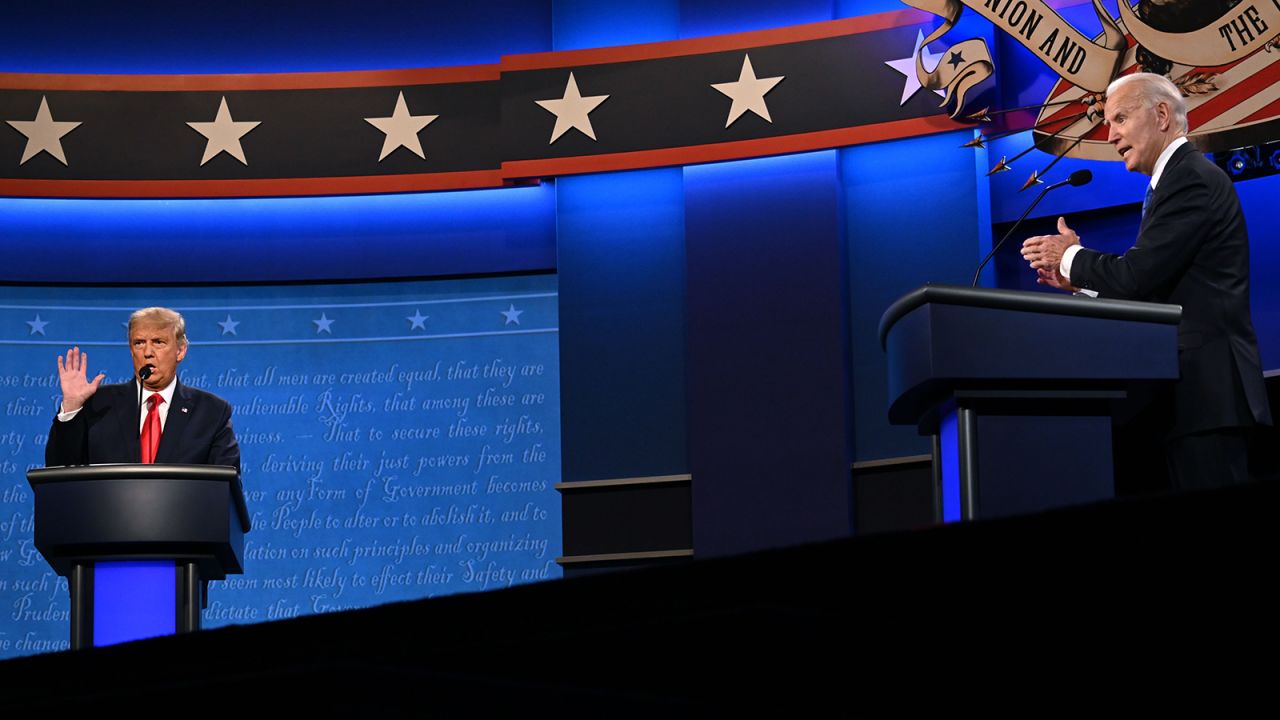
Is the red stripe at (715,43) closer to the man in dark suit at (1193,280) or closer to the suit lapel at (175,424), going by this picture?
→ the suit lapel at (175,424)

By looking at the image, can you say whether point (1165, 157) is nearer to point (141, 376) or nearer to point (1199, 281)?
point (1199, 281)

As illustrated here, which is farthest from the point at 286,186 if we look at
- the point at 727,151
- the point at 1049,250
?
the point at 1049,250

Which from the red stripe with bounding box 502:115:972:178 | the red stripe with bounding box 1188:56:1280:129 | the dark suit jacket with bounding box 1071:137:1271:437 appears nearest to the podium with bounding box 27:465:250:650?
the dark suit jacket with bounding box 1071:137:1271:437

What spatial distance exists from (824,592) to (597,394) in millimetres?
4821

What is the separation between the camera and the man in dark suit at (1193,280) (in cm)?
268

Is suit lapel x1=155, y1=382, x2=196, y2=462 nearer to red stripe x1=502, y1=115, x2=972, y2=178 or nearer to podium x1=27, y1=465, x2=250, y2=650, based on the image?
podium x1=27, y1=465, x2=250, y2=650

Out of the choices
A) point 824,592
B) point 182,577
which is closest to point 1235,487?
point 824,592

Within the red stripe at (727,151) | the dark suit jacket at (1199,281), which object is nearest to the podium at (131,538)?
the dark suit jacket at (1199,281)

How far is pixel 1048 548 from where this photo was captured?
3.11ft

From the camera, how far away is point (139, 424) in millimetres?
4168

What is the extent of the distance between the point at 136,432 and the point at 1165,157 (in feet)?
9.65

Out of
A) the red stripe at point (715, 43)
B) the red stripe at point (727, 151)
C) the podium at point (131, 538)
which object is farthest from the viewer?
the red stripe at point (715, 43)

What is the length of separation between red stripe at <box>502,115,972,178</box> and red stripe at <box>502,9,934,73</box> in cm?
41

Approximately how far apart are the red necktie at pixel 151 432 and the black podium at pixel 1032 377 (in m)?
2.43
